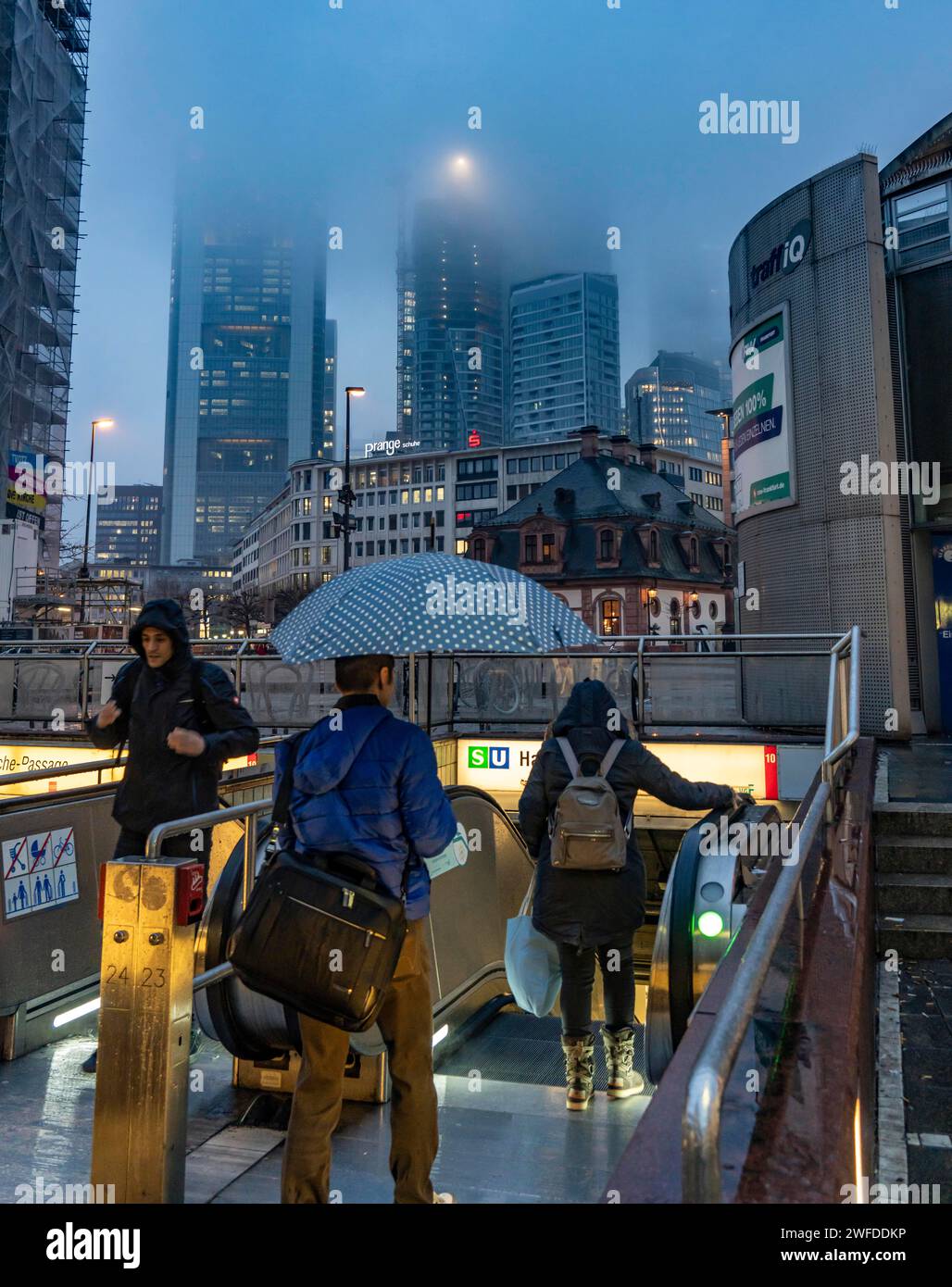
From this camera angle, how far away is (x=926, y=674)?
→ 517 inches

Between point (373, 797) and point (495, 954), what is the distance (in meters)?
4.86

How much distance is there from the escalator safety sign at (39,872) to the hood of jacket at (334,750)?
3.18 meters

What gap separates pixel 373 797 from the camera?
9.84 feet

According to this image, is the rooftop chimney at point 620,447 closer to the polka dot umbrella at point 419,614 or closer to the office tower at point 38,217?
the office tower at point 38,217

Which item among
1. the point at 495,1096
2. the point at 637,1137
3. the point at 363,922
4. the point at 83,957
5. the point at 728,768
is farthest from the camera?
the point at 728,768

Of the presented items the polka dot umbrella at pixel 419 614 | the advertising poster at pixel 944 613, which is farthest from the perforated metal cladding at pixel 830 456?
the polka dot umbrella at pixel 419 614

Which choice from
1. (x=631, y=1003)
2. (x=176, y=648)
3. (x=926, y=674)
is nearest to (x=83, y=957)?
(x=176, y=648)

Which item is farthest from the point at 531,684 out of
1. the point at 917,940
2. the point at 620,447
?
the point at 620,447

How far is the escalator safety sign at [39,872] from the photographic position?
17.5ft

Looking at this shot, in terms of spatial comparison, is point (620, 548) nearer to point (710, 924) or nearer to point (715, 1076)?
point (710, 924)

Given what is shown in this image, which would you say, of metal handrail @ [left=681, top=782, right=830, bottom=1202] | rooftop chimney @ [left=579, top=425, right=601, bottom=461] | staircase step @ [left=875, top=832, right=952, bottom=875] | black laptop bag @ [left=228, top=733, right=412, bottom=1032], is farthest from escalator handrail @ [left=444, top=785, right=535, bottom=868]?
rooftop chimney @ [left=579, top=425, right=601, bottom=461]

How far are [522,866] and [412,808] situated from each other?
18.9ft
